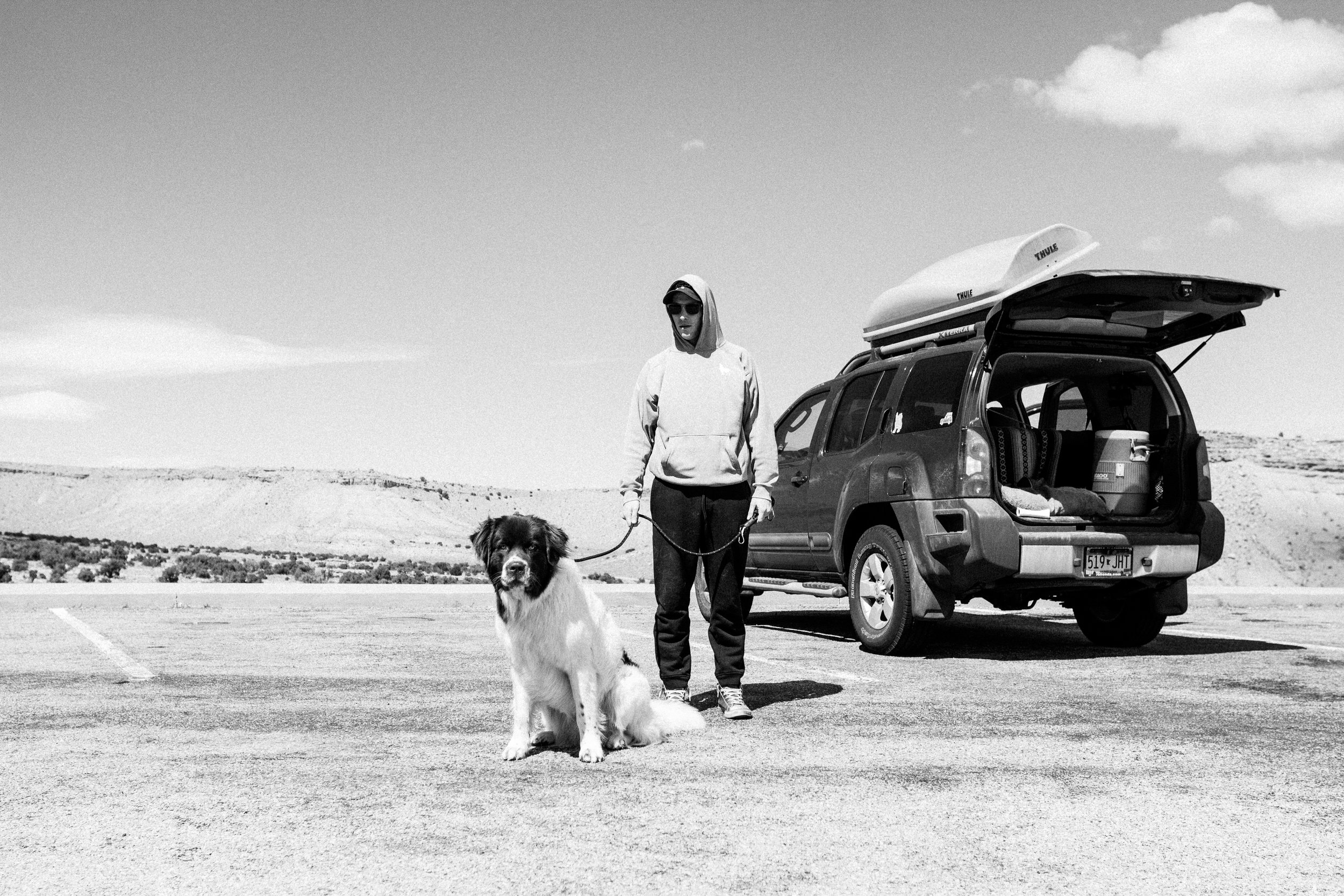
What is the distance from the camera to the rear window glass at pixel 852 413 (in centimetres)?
998

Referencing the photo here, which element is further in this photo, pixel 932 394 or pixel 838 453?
pixel 838 453

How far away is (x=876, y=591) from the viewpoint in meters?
9.31

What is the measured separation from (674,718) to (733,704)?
0.55 meters

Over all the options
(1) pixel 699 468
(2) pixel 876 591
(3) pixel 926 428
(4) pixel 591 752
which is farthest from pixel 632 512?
(2) pixel 876 591

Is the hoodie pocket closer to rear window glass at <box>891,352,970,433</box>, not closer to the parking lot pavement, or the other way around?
the parking lot pavement

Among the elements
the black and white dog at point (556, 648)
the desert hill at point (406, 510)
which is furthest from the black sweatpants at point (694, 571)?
the desert hill at point (406, 510)

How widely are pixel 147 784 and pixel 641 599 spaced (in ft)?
37.6

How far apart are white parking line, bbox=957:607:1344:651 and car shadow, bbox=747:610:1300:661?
0.13ft

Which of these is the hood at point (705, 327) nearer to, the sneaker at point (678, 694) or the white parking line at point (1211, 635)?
the sneaker at point (678, 694)

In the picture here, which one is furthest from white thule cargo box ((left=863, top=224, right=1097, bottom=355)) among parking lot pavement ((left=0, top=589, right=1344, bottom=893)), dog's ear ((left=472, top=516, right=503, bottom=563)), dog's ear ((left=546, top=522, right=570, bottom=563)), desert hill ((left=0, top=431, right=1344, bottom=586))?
desert hill ((left=0, top=431, right=1344, bottom=586))

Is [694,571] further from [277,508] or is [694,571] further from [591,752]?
[277,508]

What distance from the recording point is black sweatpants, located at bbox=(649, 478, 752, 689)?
258 inches

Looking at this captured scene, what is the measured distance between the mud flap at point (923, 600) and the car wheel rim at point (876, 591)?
23 cm

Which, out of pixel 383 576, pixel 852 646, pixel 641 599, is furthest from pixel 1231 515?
pixel 852 646
